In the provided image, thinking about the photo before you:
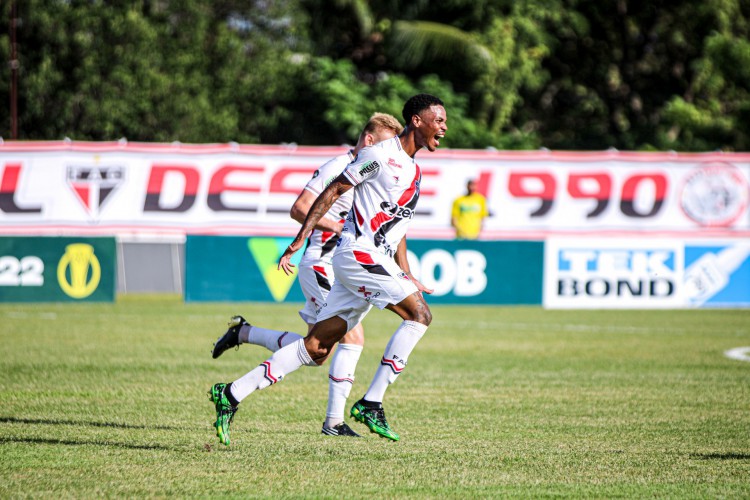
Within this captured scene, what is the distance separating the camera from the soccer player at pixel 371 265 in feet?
23.7

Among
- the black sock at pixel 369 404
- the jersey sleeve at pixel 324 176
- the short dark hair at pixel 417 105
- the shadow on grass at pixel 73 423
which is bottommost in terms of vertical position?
the shadow on grass at pixel 73 423

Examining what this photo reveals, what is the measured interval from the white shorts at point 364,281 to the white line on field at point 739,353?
302 inches

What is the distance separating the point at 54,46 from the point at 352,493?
1159 inches

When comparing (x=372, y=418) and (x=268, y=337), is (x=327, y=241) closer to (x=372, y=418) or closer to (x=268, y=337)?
(x=268, y=337)

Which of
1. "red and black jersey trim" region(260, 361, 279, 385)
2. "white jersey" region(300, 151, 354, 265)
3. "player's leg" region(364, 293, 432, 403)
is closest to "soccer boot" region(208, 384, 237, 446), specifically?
"red and black jersey trim" region(260, 361, 279, 385)

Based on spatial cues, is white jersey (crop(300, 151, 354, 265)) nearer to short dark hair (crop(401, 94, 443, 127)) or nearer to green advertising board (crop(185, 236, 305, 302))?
short dark hair (crop(401, 94, 443, 127))

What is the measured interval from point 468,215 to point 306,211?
14533 millimetres

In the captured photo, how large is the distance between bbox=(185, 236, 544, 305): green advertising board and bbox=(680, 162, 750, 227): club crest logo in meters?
4.78

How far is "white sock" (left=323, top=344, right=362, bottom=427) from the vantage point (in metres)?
7.88

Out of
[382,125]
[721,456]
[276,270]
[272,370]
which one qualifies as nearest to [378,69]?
[276,270]

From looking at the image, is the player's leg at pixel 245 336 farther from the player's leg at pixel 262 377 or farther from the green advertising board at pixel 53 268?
the green advertising board at pixel 53 268

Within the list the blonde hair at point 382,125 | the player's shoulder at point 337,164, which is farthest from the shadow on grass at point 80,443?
the blonde hair at point 382,125

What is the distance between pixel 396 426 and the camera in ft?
27.8

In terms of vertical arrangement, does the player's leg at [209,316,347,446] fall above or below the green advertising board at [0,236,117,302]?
above
